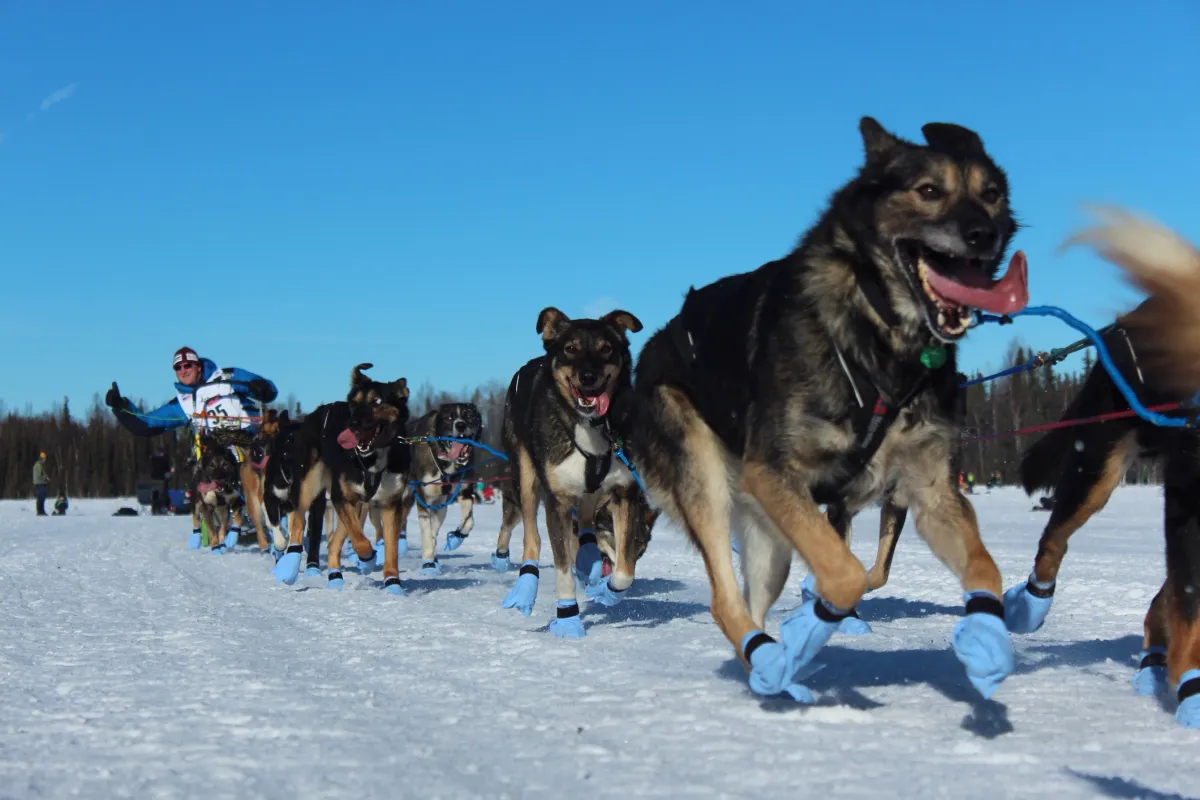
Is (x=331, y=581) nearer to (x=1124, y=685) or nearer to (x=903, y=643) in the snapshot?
(x=903, y=643)

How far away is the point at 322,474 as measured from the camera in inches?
438

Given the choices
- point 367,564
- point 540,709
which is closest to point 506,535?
point 367,564

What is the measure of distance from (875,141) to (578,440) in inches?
147

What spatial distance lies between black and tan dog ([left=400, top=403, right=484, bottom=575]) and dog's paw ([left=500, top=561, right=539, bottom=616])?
4203mm

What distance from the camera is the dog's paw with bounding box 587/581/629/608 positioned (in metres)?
8.11

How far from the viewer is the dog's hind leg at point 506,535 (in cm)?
1223

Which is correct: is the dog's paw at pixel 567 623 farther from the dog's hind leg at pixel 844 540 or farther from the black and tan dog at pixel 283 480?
the black and tan dog at pixel 283 480

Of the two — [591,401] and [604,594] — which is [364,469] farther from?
[591,401]

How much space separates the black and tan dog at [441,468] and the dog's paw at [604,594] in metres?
3.75

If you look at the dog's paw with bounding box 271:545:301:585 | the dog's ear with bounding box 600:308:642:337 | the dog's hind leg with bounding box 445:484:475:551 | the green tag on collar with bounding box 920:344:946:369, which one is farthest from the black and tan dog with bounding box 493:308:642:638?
the dog's hind leg with bounding box 445:484:475:551

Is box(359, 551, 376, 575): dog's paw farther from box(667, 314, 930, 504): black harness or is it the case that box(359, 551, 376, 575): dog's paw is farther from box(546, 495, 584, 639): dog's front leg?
box(667, 314, 930, 504): black harness

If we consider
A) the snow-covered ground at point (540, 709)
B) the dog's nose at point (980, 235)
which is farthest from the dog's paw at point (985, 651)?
the dog's nose at point (980, 235)

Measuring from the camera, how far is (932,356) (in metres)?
3.84

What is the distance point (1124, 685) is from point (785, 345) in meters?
1.92
